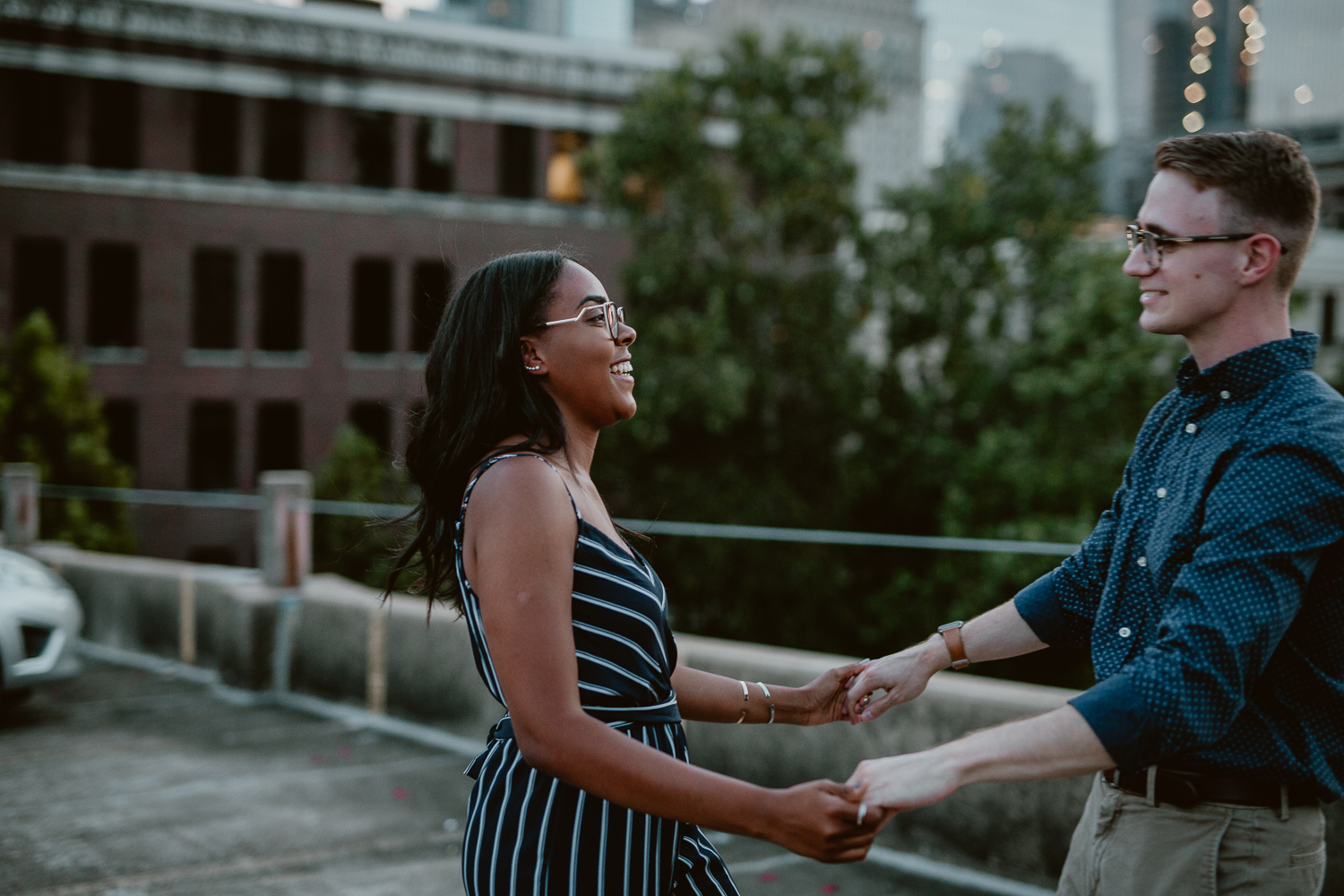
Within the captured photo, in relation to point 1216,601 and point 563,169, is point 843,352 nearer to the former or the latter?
point 563,169

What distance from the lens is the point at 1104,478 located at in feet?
74.1

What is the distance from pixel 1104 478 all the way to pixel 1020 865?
19.5 metres

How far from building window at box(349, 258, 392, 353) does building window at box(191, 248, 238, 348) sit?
136 inches

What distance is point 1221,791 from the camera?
206 centimetres

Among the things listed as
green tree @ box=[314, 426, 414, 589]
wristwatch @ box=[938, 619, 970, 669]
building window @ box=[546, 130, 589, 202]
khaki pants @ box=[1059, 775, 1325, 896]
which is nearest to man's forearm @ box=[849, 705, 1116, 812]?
khaki pants @ box=[1059, 775, 1325, 896]

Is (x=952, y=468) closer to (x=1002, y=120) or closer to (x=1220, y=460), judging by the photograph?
(x=1002, y=120)

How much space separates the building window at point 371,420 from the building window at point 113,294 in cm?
636

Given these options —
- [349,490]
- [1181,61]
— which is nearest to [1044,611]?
[349,490]

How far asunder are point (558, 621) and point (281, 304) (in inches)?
1355

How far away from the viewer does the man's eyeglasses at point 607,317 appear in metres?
2.28

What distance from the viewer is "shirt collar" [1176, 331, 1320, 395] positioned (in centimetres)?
207

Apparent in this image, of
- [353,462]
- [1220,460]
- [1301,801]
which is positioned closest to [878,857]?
[1301,801]

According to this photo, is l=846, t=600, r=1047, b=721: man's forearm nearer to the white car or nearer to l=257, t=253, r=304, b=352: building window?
the white car

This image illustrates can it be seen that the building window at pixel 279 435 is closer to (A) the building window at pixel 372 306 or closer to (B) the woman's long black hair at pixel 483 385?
(A) the building window at pixel 372 306
